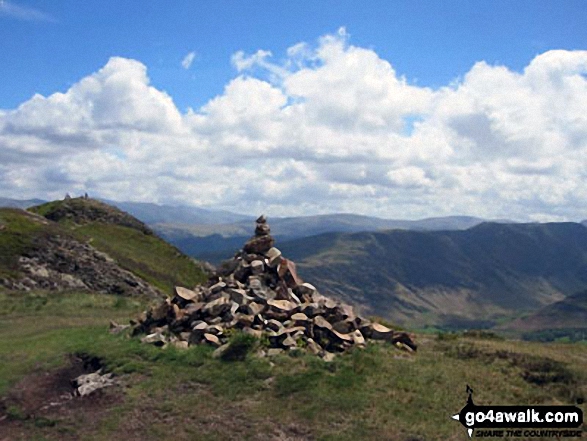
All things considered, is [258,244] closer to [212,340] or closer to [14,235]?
[212,340]

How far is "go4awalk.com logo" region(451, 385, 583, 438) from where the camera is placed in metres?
19.2

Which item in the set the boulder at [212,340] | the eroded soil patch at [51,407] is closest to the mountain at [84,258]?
the eroded soil patch at [51,407]

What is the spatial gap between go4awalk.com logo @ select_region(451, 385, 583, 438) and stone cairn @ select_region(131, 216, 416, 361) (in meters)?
7.92

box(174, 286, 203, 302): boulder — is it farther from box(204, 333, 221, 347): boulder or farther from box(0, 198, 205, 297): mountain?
box(0, 198, 205, 297): mountain

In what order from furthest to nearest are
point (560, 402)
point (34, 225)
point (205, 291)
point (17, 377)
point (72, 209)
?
point (72, 209)
point (34, 225)
point (205, 291)
point (17, 377)
point (560, 402)

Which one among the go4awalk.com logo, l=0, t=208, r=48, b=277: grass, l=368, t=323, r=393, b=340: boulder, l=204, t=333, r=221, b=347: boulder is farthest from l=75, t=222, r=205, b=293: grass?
the go4awalk.com logo

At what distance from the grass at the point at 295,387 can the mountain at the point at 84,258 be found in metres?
37.5

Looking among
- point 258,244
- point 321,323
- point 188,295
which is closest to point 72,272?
point 258,244

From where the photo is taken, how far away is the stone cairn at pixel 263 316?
2834cm

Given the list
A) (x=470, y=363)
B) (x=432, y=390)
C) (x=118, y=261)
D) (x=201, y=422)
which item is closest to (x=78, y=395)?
(x=201, y=422)

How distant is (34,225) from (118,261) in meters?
14.4

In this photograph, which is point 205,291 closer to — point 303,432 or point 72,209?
point 303,432

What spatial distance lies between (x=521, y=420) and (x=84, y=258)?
6887 cm

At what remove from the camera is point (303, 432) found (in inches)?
763
